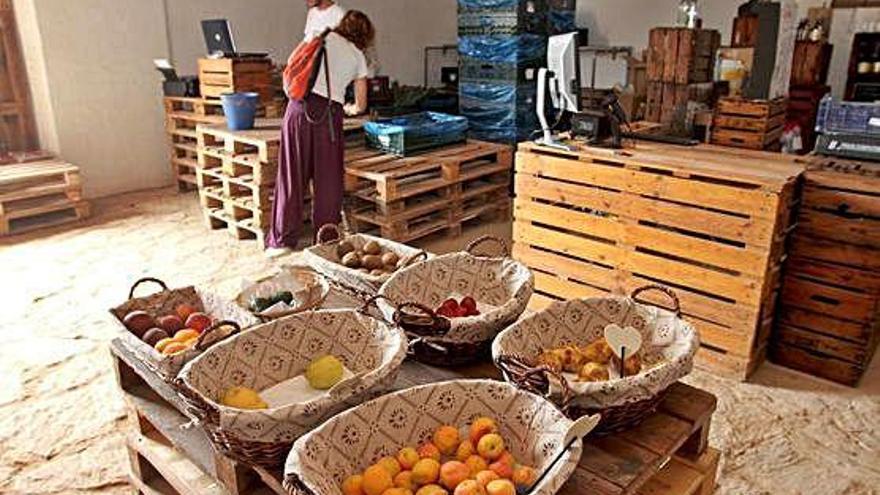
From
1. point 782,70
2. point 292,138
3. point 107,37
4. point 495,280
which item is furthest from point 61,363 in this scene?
point 782,70

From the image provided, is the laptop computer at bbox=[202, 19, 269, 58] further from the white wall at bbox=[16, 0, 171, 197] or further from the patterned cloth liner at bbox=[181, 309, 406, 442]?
the patterned cloth liner at bbox=[181, 309, 406, 442]

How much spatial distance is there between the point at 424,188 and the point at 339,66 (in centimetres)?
99

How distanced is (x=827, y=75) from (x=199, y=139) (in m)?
7.24

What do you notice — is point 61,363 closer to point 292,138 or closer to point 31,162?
point 292,138

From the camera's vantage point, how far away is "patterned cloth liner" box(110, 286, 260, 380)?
167cm

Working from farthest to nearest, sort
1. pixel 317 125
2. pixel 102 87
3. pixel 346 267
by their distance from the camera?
1. pixel 102 87
2. pixel 317 125
3. pixel 346 267

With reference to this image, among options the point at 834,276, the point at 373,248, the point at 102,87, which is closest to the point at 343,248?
the point at 373,248

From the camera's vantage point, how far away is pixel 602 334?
73.6 inches

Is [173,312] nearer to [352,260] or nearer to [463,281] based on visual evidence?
[352,260]

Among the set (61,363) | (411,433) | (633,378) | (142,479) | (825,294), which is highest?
(633,378)

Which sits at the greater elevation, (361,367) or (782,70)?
(782,70)

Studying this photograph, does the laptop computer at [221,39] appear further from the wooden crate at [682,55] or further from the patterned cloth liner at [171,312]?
the patterned cloth liner at [171,312]

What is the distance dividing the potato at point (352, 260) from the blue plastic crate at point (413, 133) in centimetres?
283

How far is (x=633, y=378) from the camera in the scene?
4.80ft
